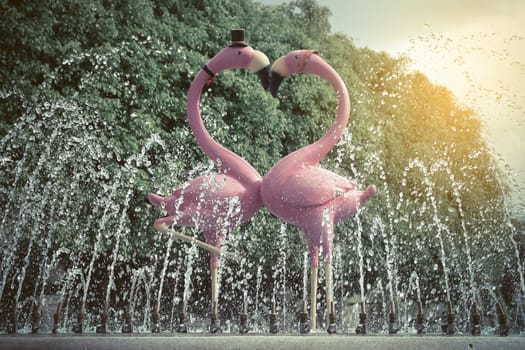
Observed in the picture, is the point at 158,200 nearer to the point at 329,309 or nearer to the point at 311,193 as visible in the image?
the point at 311,193

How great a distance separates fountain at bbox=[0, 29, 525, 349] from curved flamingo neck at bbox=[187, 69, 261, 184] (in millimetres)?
391

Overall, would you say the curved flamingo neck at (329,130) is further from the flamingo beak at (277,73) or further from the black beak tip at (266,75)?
the black beak tip at (266,75)

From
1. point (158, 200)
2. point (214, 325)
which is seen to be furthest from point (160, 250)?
point (214, 325)

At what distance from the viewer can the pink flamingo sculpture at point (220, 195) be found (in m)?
6.63

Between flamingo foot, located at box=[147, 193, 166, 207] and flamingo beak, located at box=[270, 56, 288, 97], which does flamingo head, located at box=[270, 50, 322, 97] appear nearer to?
flamingo beak, located at box=[270, 56, 288, 97]

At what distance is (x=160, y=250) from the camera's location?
10883mm

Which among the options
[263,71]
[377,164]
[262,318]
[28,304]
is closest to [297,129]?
[377,164]

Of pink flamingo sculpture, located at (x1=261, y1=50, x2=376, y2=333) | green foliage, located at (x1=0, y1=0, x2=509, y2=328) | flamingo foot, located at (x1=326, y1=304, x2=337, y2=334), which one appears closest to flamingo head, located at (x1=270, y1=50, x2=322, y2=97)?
pink flamingo sculpture, located at (x1=261, y1=50, x2=376, y2=333)

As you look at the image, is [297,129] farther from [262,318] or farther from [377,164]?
[262,318]

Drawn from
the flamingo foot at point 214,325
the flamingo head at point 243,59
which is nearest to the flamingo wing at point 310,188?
the flamingo head at point 243,59

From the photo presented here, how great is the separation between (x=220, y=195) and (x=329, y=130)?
1.26 m

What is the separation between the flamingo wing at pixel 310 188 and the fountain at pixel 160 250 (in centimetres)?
56

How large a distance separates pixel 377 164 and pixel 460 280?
11.7 ft

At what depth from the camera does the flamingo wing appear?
6383 millimetres
